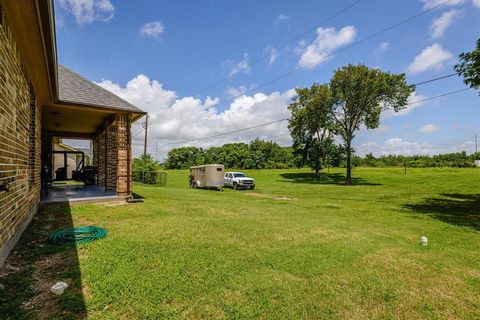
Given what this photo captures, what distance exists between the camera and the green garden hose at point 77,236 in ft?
15.9

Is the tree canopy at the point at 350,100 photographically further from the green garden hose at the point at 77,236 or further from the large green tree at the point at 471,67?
the green garden hose at the point at 77,236

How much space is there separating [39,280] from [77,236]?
187 centimetres

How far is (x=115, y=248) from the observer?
454 centimetres

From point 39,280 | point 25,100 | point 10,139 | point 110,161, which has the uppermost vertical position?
point 25,100

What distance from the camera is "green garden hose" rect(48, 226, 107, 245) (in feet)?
15.9

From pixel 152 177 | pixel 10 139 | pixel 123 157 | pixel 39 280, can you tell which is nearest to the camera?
pixel 39 280

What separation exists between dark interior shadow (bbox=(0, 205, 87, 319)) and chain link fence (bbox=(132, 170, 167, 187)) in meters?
20.0

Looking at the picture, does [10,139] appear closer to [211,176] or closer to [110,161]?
[110,161]

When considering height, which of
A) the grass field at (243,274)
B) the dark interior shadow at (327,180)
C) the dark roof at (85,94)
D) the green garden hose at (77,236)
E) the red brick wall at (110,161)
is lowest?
the dark interior shadow at (327,180)

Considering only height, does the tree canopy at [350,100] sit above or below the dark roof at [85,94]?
above

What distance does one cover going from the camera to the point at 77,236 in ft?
16.7

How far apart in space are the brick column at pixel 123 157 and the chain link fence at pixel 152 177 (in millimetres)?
15301

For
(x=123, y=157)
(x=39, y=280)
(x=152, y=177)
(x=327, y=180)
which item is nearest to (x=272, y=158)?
(x=327, y=180)

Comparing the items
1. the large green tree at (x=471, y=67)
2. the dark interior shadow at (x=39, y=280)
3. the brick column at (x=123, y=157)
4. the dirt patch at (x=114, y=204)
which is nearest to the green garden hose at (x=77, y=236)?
the dark interior shadow at (x=39, y=280)
